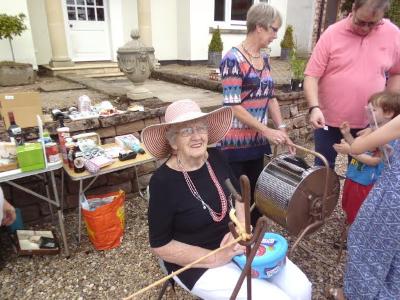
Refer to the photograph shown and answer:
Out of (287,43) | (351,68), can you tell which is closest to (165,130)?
(351,68)

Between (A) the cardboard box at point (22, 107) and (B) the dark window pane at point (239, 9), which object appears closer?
(A) the cardboard box at point (22, 107)

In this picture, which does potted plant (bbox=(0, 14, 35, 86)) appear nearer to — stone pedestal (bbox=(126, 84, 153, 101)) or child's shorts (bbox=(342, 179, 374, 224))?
stone pedestal (bbox=(126, 84, 153, 101))

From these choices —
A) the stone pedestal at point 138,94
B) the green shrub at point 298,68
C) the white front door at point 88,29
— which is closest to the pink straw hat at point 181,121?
the stone pedestal at point 138,94

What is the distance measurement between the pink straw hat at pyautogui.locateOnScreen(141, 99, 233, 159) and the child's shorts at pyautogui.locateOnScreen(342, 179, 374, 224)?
3.88ft

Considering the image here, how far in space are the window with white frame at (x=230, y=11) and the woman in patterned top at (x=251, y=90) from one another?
7.50 metres

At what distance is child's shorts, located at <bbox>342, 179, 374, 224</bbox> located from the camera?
2.34 meters

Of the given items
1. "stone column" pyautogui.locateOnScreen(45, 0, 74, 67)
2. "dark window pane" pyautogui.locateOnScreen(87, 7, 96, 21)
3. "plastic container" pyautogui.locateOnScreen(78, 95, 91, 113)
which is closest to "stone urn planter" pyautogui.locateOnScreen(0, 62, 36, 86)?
"stone column" pyautogui.locateOnScreen(45, 0, 74, 67)

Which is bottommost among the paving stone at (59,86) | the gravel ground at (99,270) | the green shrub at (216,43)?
the gravel ground at (99,270)

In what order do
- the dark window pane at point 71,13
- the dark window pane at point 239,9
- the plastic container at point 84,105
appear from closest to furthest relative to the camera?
the plastic container at point 84,105
the dark window pane at point 71,13
the dark window pane at point 239,9

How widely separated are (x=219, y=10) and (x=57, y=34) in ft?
15.0

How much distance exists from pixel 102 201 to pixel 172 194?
1.47 metres

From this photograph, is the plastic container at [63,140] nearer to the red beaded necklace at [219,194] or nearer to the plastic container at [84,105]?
the plastic container at [84,105]

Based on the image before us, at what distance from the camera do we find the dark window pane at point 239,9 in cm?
930

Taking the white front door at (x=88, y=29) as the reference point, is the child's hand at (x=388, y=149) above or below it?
below
